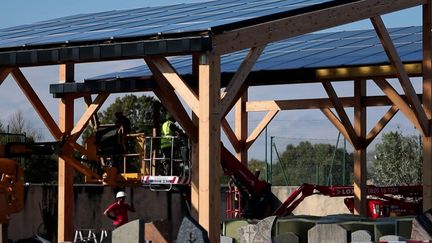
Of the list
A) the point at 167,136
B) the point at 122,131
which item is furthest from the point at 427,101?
the point at 122,131

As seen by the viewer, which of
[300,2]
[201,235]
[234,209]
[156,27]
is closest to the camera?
[201,235]

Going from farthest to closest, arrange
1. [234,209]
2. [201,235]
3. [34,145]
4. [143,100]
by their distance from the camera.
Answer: [143,100]
[234,209]
[34,145]
[201,235]

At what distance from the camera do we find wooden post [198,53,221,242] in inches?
784

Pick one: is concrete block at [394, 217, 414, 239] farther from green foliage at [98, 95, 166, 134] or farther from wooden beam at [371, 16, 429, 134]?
green foliage at [98, 95, 166, 134]

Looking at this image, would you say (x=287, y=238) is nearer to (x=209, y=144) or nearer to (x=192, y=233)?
(x=209, y=144)

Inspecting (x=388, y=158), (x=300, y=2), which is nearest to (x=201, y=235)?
(x=300, y=2)

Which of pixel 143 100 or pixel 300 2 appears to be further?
pixel 143 100

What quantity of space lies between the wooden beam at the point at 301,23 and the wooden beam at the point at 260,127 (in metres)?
8.64

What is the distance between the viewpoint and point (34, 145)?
27297mm

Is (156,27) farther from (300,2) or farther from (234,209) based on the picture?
(234,209)

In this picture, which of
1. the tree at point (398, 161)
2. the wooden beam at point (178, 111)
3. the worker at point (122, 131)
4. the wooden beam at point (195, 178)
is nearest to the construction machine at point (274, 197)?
the worker at point (122, 131)

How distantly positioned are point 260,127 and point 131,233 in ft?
44.6

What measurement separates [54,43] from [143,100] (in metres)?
45.4

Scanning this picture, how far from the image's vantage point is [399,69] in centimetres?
2494
